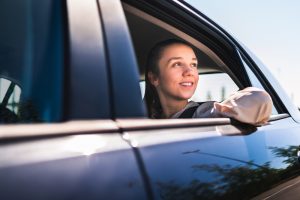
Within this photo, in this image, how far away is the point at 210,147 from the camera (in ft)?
6.19

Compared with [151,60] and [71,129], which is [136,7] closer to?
[151,60]

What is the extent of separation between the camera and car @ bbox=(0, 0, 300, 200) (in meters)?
1.15

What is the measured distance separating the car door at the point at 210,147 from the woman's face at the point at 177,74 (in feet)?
0.34

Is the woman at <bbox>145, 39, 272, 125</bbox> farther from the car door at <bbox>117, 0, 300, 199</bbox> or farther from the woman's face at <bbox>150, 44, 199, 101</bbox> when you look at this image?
the car door at <bbox>117, 0, 300, 199</bbox>

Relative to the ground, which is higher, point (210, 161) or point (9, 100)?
point (9, 100)

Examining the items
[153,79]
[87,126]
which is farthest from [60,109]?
[153,79]

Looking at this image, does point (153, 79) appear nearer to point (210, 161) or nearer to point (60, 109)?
point (210, 161)

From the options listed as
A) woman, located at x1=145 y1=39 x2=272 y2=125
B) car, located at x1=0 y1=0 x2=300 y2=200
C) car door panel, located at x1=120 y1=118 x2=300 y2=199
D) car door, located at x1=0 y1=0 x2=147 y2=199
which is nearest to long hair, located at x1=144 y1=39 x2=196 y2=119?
woman, located at x1=145 y1=39 x2=272 y2=125

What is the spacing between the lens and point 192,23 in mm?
2633

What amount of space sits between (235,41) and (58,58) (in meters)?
1.87

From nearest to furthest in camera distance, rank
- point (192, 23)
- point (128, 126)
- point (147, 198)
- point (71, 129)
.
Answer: point (71, 129) → point (147, 198) → point (128, 126) → point (192, 23)

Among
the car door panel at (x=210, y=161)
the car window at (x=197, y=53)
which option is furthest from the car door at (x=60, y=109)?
the car window at (x=197, y=53)

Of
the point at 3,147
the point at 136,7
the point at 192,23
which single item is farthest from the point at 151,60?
the point at 3,147

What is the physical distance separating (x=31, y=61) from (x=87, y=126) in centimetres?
23
